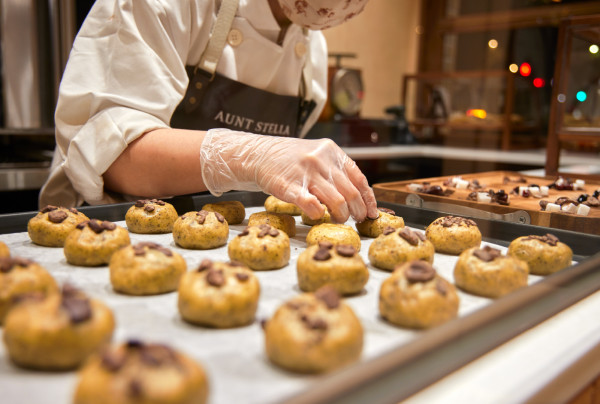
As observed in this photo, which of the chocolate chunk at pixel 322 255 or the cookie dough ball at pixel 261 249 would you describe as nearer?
the chocolate chunk at pixel 322 255

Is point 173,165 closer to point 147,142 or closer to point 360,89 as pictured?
point 147,142

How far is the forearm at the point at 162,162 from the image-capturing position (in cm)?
178

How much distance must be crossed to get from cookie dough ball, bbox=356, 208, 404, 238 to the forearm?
0.59m

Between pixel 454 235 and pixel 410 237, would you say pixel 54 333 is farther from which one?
pixel 454 235

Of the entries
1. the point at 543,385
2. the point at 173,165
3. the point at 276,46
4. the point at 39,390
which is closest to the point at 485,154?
the point at 276,46

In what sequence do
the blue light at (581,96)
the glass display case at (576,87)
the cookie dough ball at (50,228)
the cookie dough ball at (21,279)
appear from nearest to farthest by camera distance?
the cookie dough ball at (21,279), the cookie dough ball at (50,228), the glass display case at (576,87), the blue light at (581,96)

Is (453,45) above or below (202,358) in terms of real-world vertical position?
above

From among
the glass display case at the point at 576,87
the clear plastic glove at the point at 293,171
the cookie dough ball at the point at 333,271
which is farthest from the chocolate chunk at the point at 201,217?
the glass display case at the point at 576,87

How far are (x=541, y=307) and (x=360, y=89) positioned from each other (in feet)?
11.9

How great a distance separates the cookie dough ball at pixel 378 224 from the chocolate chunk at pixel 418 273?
0.64 m

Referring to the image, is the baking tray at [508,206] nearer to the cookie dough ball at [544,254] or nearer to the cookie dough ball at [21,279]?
the cookie dough ball at [544,254]

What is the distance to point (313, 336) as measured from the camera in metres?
0.83

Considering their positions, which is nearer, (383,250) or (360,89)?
(383,250)

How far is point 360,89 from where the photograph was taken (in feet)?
14.3
